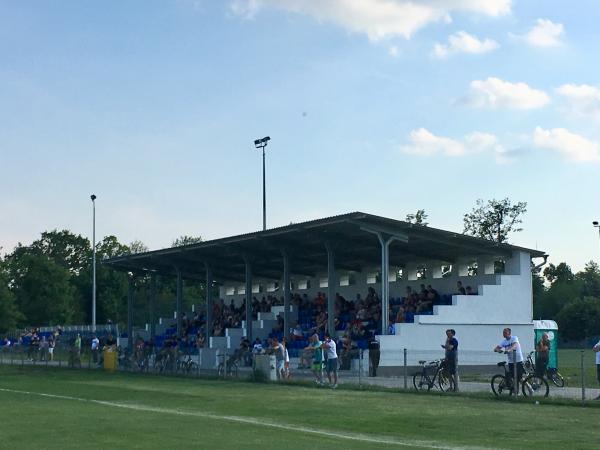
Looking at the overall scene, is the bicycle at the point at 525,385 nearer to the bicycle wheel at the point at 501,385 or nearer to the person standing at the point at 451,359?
the bicycle wheel at the point at 501,385

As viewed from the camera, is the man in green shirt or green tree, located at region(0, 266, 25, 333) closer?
the man in green shirt

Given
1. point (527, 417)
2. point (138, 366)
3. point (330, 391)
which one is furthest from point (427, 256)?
point (527, 417)

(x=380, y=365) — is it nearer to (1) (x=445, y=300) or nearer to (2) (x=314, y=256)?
(1) (x=445, y=300)

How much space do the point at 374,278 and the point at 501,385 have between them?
25.1m

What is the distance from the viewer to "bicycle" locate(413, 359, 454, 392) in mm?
27516

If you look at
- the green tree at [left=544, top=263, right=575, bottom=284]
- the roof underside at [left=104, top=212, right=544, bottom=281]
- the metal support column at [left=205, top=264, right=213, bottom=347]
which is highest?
the green tree at [left=544, top=263, right=575, bottom=284]

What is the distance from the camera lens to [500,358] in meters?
33.7

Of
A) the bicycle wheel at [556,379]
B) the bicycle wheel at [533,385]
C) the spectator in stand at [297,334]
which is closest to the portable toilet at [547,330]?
the bicycle wheel at [556,379]

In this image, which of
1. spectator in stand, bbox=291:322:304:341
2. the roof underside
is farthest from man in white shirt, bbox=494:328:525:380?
spectator in stand, bbox=291:322:304:341

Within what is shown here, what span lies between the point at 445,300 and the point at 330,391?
13.4 m

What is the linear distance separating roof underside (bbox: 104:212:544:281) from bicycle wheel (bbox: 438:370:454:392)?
29.8ft

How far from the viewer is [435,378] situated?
1096 inches

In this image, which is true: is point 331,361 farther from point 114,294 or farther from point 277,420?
point 114,294

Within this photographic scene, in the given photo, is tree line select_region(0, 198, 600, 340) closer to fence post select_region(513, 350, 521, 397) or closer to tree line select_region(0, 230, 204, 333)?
tree line select_region(0, 230, 204, 333)
